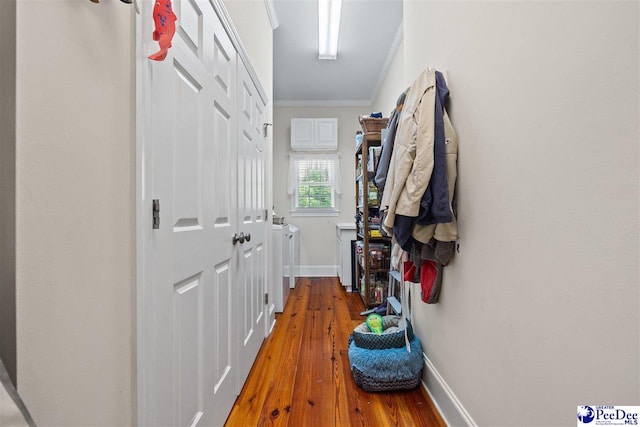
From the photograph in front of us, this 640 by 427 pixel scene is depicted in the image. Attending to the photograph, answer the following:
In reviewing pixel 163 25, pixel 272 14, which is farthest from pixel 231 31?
pixel 272 14

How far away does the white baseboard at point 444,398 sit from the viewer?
120 cm

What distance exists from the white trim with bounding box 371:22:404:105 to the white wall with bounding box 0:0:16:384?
10.5ft

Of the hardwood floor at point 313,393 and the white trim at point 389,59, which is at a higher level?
the white trim at point 389,59

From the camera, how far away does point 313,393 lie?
1.58m

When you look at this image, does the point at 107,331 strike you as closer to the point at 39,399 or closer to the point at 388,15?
the point at 39,399

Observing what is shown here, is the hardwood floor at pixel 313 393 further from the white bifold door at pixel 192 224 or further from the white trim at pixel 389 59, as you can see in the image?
the white trim at pixel 389 59

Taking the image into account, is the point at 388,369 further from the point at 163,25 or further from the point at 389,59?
the point at 389,59

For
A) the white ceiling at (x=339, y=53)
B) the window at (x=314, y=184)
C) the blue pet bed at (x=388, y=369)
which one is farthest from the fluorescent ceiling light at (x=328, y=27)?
the blue pet bed at (x=388, y=369)

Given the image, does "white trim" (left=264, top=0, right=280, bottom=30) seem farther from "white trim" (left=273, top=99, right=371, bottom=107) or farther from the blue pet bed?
the blue pet bed

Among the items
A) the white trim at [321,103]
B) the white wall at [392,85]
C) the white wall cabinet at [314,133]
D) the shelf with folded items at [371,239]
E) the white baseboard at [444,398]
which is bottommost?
the white baseboard at [444,398]

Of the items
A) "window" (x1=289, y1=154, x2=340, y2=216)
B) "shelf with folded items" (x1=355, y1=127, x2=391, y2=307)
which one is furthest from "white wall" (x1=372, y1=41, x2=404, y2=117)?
"window" (x1=289, y1=154, x2=340, y2=216)

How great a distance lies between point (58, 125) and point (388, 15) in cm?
301

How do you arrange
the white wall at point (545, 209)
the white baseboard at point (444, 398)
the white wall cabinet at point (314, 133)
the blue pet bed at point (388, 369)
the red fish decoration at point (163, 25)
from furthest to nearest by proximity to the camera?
the white wall cabinet at point (314, 133) → the blue pet bed at point (388, 369) → the white baseboard at point (444, 398) → the red fish decoration at point (163, 25) → the white wall at point (545, 209)

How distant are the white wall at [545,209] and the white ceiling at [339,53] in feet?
5.91
